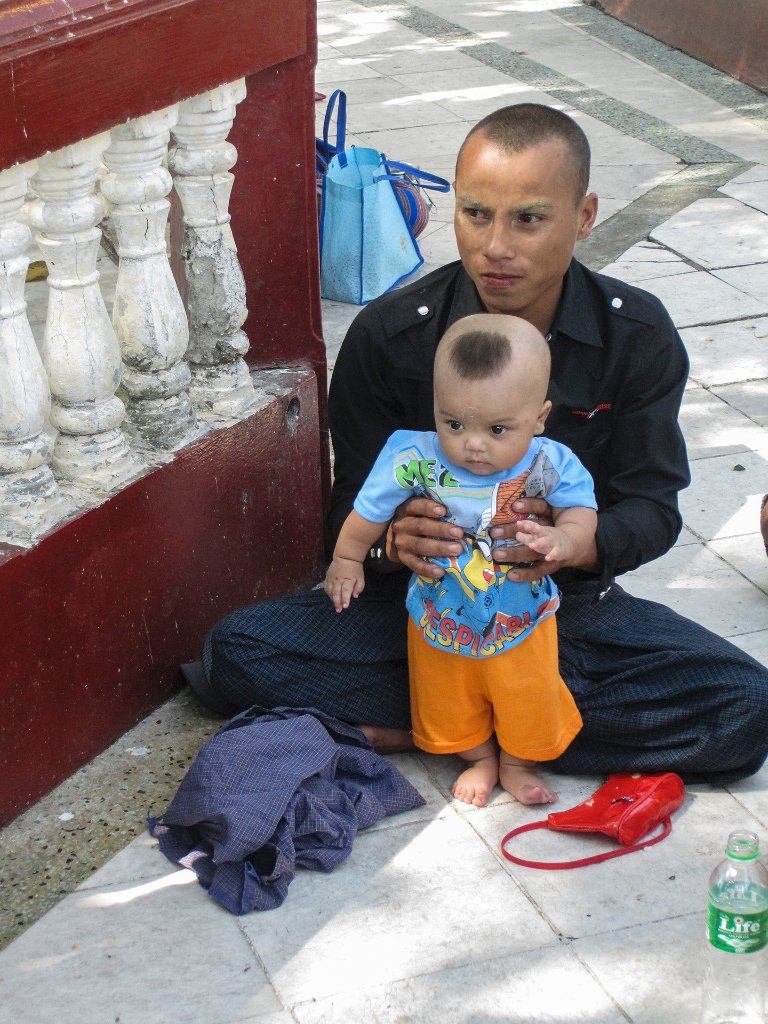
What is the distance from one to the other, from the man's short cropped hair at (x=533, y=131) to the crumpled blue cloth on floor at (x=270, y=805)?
123cm

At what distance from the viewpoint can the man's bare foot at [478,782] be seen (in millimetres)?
3098

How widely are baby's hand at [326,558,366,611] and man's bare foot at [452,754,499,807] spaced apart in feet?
1.49

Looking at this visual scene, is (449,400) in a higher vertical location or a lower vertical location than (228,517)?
higher

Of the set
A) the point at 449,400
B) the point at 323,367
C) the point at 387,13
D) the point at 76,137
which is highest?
the point at 76,137

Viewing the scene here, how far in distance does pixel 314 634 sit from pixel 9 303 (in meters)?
0.99

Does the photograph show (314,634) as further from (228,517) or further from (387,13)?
(387,13)

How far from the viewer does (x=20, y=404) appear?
2.85m

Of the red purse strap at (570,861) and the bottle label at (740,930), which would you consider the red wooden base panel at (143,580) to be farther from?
the bottle label at (740,930)

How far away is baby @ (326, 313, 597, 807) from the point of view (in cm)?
275

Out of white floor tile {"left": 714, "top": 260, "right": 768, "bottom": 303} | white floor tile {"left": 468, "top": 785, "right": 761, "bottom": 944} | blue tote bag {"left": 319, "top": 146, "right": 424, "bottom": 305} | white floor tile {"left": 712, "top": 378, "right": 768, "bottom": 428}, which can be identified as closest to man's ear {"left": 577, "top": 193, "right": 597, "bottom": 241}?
white floor tile {"left": 468, "top": 785, "right": 761, "bottom": 944}

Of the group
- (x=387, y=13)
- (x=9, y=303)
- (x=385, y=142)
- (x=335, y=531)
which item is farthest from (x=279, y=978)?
(x=387, y=13)

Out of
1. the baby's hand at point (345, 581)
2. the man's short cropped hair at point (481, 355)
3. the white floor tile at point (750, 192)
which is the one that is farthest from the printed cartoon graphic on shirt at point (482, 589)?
the white floor tile at point (750, 192)

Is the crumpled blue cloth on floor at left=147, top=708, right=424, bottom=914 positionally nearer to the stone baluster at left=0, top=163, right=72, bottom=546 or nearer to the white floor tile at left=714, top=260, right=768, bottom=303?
the stone baluster at left=0, top=163, right=72, bottom=546

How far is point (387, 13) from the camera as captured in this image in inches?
408
